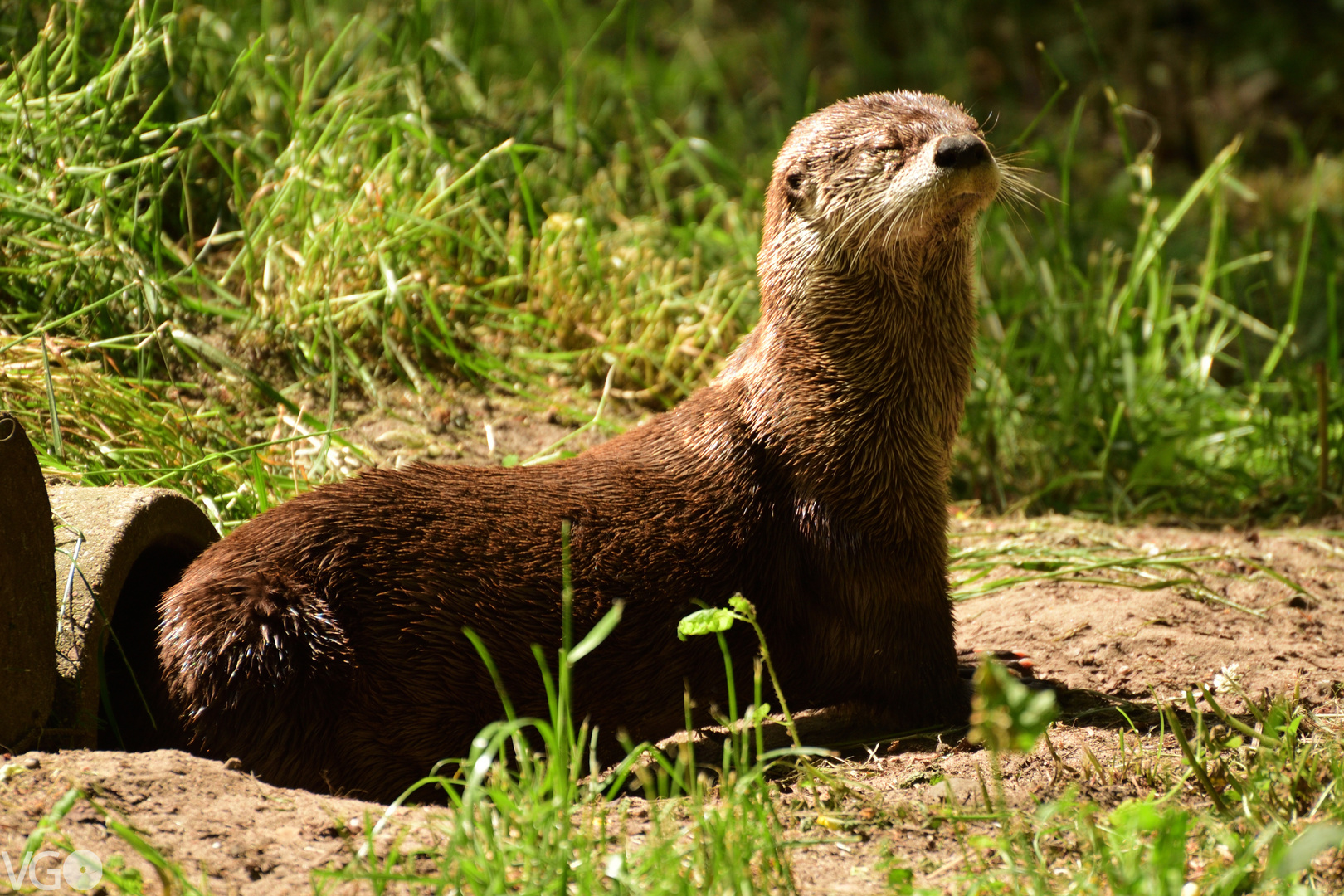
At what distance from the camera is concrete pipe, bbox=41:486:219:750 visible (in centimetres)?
198

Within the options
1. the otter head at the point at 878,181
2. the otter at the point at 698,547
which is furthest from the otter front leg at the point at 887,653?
the otter head at the point at 878,181

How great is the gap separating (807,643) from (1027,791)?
54 cm

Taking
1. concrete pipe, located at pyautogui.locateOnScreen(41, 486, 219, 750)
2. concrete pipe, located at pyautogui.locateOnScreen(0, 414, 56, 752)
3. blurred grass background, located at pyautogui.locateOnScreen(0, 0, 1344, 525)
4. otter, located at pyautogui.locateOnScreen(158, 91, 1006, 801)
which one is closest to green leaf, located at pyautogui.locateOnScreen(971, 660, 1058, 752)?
otter, located at pyautogui.locateOnScreen(158, 91, 1006, 801)

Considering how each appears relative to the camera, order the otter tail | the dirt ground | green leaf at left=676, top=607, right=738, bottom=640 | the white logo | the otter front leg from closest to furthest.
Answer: the white logo, the dirt ground, green leaf at left=676, top=607, right=738, bottom=640, the otter tail, the otter front leg

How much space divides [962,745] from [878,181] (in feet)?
3.23

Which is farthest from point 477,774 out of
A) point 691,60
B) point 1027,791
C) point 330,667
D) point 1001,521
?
point 691,60

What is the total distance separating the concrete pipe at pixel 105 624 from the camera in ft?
6.50

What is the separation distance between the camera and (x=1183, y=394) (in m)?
3.77

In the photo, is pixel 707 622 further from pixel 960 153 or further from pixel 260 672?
pixel 960 153

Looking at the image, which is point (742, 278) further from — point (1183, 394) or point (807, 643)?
point (807, 643)

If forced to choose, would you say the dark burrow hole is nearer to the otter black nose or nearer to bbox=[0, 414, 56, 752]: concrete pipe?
bbox=[0, 414, 56, 752]: concrete pipe

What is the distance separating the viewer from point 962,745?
7.11 feet

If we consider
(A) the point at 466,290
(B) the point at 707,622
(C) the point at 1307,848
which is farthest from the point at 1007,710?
(A) the point at 466,290

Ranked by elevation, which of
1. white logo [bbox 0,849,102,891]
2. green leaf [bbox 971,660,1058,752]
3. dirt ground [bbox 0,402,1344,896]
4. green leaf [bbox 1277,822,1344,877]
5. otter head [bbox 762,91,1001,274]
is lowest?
dirt ground [bbox 0,402,1344,896]
